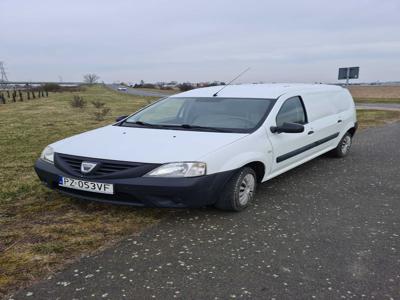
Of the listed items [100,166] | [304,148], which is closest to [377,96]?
[304,148]

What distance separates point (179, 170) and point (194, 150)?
301 millimetres

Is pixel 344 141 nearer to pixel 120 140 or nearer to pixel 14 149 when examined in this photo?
pixel 120 140

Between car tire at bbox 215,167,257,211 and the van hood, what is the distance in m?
0.40

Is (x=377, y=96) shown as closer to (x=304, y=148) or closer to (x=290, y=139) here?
(x=304, y=148)

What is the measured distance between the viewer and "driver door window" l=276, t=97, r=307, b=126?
5051 mm

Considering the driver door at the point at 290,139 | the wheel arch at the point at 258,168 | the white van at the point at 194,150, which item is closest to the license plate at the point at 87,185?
the white van at the point at 194,150

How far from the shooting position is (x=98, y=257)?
10.7ft

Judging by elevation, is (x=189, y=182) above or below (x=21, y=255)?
above

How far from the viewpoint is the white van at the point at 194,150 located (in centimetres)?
377

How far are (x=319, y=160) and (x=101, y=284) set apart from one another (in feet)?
17.2

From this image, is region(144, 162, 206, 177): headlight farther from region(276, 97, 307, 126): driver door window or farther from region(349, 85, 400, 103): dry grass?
region(349, 85, 400, 103): dry grass

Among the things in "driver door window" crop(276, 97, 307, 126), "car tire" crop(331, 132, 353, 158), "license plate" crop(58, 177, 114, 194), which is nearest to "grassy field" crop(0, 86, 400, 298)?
"license plate" crop(58, 177, 114, 194)

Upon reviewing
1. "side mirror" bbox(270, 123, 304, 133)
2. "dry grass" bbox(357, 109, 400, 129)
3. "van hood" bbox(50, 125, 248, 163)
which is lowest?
"dry grass" bbox(357, 109, 400, 129)

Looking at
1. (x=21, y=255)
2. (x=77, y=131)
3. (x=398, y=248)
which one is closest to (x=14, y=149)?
(x=77, y=131)
